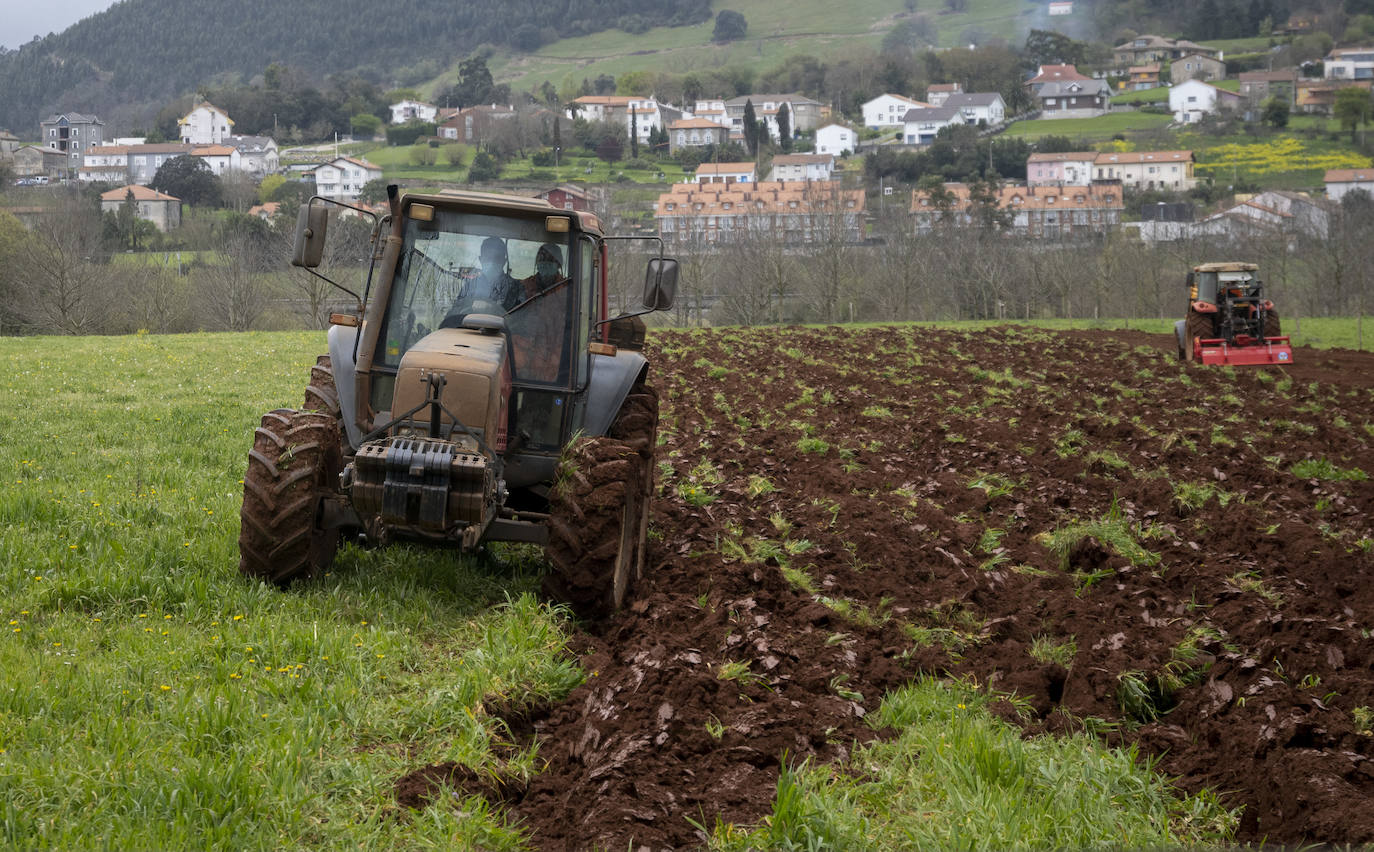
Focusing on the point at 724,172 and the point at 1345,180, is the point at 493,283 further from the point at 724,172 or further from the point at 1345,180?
the point at 724,172

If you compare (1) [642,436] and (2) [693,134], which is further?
(2) [693,134]

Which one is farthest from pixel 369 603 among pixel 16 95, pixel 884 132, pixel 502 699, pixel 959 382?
pixel 16 95

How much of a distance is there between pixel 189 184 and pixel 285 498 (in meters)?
71.3

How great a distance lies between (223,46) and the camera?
6531 inches

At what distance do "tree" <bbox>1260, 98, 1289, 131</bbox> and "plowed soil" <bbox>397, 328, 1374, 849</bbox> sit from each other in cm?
9554

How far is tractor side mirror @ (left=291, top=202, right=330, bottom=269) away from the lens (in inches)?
273

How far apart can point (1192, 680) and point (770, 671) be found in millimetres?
2028

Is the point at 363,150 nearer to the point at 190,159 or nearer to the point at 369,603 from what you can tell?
the point at 190,159

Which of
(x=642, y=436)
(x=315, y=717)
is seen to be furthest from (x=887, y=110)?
(x=315, y=717)

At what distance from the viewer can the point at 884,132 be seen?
13350 centimetres

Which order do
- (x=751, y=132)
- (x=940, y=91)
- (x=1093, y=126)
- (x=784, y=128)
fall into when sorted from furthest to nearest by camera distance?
(x=940, y=91) < (x=784, y=128) < (x=751, y=132) < (x=1093, y=126)

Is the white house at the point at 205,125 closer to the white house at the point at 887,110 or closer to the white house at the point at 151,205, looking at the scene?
the white house at the point at 151,205

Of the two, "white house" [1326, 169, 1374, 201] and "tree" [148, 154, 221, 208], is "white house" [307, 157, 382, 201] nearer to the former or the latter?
"tree" [148, 154, 221, 208]

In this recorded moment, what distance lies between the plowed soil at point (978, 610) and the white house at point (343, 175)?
234 ft
